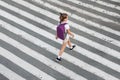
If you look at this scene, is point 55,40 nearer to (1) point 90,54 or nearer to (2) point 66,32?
(1) point 90,54

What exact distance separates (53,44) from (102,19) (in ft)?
8.70

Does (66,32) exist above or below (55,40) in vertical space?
below

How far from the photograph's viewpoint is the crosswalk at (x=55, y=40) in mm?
10195

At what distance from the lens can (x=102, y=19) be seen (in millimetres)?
12891

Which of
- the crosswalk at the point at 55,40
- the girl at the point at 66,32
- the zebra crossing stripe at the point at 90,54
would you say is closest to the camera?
the girl at the point at 66,32

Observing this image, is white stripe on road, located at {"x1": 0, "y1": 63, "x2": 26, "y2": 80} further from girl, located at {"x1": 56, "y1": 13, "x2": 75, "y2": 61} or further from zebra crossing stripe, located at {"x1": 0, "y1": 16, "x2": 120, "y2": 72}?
zebra crossing stripe, located at {"x1": 0, "y1": 16, "x2": 120, "y2": 72}

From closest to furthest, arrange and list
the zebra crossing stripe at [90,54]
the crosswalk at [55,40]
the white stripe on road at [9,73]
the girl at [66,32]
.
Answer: the girl at [66,32] → the white stripe on road at [9,73] → the crosswalk at [55,40] → the zebra crossing stripe at [90,54]

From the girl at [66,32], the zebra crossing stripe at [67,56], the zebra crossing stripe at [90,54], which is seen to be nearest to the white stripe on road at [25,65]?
the zebra crossing stripe at [67,56]

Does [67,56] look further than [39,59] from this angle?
Yes

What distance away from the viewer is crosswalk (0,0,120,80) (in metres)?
10.2

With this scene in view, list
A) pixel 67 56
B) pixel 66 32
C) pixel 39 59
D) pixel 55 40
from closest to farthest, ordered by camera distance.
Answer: pixel 66 32
pixel 39 59
pixel 67 56
pixel 55 40

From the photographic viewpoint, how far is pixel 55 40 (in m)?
11.7

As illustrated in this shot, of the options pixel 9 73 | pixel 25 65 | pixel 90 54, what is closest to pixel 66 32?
pixel 90 54

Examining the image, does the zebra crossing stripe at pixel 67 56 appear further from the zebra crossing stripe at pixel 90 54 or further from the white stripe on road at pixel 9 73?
the white stripe on road at pixel 9 73
